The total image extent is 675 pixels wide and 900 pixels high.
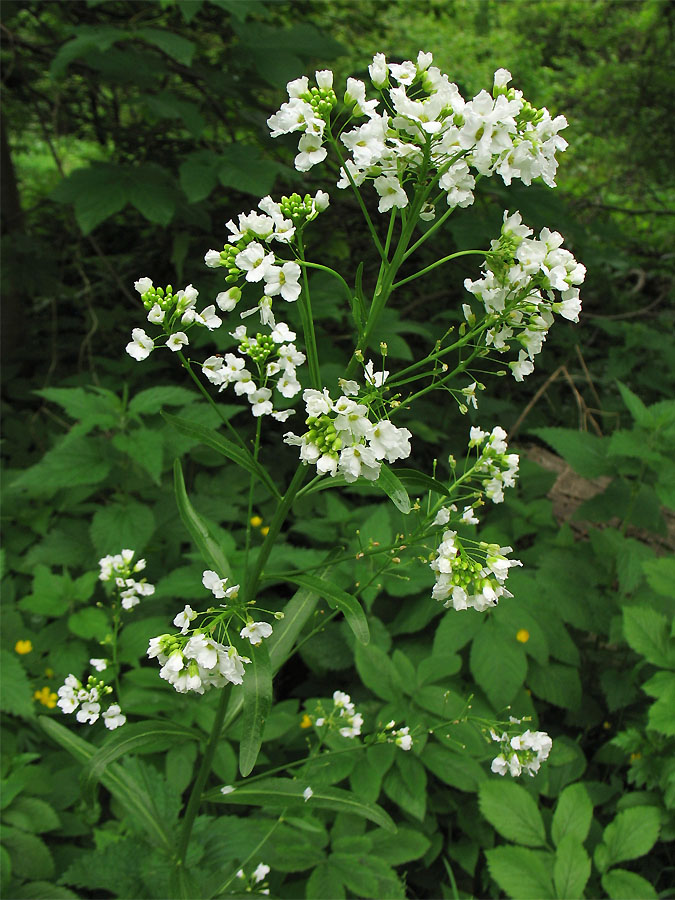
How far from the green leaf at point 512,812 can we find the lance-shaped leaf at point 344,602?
1169 millimetres

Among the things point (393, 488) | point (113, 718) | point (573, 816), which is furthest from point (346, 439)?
point (573, 816)

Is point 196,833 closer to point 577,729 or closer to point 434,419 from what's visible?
point 577,729

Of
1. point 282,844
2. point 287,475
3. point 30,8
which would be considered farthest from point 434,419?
point 30,8

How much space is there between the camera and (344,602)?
1.30 m

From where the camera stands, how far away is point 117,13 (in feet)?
13.6

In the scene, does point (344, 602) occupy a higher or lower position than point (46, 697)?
higher

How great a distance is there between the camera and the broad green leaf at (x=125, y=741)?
4.42ft

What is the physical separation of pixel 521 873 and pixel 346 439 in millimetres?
1613

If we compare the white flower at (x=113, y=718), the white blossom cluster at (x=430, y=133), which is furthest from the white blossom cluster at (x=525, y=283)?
the white flower at (x=113, y=718)

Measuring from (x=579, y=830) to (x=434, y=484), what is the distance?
4.72ft

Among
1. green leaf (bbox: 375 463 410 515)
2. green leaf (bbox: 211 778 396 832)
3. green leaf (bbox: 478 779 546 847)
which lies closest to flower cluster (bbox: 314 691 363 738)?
green leaf (bbox: 211 778 396 832)

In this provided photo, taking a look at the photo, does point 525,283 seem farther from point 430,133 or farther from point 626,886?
point 626,886

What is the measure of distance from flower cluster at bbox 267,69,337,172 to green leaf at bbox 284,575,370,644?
79 centimetres

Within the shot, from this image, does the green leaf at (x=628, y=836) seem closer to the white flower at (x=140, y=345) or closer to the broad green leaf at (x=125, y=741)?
the broad green leaf at (x=125, y=741)
